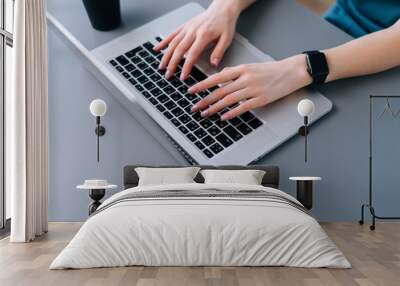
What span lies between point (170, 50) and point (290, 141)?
1.61 meters

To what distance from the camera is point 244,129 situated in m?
5.82

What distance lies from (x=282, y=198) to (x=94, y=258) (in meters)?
1.52

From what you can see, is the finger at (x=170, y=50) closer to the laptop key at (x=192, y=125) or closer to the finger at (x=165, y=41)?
the finger at (x=165, y=41)

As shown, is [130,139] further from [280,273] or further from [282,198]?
[280,273]

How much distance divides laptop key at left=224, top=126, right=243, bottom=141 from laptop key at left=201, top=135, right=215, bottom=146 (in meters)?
0.17

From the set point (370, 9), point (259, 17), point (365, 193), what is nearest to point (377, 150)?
point (365, 193)

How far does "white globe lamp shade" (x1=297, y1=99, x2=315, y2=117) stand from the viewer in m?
5.75

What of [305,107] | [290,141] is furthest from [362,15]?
[290,141]

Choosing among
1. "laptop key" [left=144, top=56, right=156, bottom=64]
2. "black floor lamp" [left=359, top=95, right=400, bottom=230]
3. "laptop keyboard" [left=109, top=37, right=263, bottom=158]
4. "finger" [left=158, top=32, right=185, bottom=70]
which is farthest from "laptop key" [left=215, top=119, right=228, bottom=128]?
"black floor lamp" [left=359, top=95, right=400, bottom=230]

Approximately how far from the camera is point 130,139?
6145 millimetres

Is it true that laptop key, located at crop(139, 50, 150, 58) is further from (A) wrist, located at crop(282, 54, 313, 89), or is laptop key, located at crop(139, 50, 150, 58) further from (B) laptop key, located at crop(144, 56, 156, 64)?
(A) wrist, located at crop(282, 54, 313, 89)

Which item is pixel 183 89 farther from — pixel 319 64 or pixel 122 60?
pixel 319 64

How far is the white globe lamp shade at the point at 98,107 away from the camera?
230 inches

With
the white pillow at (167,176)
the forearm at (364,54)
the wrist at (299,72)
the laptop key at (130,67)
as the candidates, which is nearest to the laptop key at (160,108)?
the laptop key at (130,67)
